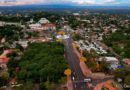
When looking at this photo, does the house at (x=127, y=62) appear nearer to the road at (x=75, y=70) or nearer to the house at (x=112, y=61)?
the house at (x=112, y=61)

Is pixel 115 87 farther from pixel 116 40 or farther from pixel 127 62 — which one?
pixel 116 40

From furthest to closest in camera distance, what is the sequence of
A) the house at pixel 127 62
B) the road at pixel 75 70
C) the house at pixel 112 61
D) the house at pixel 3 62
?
1. the house at pixel 127 62
2. the house at pixel 3 62
3. the house at pixel 112 61
4. the road at pixel 75 70

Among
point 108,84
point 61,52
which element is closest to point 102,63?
point 108,84

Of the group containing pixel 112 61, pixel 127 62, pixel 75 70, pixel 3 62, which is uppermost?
pixel 3 62

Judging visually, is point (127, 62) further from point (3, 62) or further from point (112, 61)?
point (3, 62)

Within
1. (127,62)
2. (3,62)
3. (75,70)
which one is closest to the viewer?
(75,70)

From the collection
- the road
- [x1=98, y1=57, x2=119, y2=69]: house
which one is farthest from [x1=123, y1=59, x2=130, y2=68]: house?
the road

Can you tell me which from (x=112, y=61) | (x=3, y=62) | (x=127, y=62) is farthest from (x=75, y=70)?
(x=3, y=62)

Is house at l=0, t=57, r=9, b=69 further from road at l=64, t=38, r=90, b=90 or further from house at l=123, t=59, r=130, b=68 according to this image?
house at l=123, t=59, r=130, b=68

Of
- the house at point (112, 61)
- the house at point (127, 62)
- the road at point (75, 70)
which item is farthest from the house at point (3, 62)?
the house at point (127, 62)
